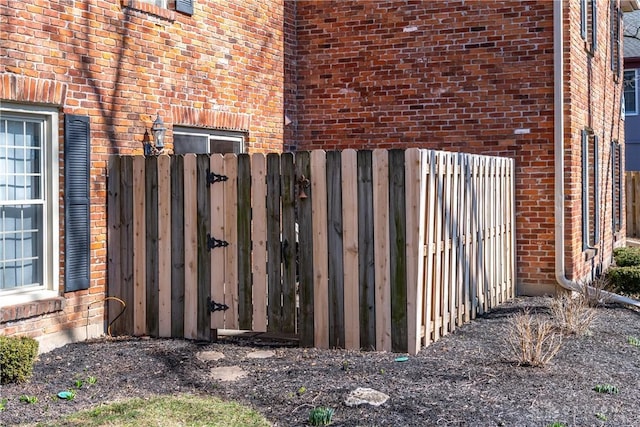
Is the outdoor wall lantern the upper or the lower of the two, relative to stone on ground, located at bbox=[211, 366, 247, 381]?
upper

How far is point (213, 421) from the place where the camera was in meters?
4.98

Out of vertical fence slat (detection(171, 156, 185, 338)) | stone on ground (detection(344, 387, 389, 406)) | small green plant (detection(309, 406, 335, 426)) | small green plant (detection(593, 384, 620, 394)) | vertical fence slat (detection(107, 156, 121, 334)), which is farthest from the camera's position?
vertical fence slat (detection(107, 156, 121, 334))

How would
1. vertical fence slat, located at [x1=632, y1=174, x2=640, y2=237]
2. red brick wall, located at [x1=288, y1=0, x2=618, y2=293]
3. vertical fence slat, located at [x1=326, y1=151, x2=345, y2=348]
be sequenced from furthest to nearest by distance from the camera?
vertical fence slat, located at [x1=632, y1=174, x2=640, y2=237] → red brick wall, located at [x1=288, y1=0, x2=618, y2=293] → vertical fence slat, located at [x1=326, y1=151, x2=345, y2=348]

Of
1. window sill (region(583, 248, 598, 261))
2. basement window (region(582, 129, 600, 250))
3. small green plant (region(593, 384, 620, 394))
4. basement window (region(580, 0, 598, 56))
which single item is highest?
basement window (region(580, 0, 598, 56))

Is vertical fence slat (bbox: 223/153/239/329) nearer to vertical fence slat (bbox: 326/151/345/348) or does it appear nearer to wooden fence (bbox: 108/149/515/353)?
wooden fence (bbox: 108/149/515/353)

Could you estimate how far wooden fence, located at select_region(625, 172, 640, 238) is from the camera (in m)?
20.7

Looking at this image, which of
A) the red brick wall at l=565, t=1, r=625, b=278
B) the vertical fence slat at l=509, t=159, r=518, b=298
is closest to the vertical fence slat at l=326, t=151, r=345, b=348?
the vertical fence slat at l=509, t=159, r=518, b=298

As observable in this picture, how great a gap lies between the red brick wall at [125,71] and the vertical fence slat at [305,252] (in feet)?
7.32

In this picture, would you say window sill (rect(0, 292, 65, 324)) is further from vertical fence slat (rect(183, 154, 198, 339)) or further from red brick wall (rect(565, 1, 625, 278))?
red brick wall (rect(565, 1, 625, 278))

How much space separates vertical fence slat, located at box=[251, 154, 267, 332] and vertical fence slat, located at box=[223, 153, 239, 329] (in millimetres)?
191

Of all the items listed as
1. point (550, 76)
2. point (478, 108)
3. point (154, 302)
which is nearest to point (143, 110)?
point (154, 302)

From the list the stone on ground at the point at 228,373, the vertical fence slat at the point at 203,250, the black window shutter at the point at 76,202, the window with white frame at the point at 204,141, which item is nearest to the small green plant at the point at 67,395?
the stone on ground at the point at 228,373

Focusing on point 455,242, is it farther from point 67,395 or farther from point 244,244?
point 67,395

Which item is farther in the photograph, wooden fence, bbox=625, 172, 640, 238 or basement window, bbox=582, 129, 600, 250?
wooden fence, bbox=625, 172, 640, 238
